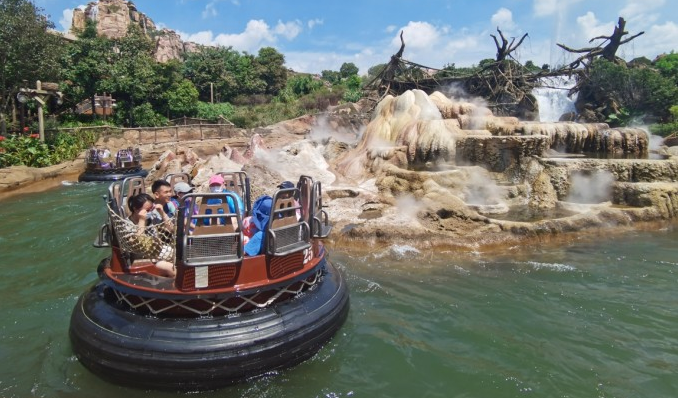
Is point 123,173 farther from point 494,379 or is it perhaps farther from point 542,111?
point 542,111

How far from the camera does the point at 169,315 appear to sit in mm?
4191

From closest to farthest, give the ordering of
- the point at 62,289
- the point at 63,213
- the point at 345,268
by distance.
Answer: the point at 62,289 → the point at 345,268 → the point at 63,213

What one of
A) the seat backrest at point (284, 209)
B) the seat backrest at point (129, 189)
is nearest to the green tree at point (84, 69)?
the seat backrest at point (129, 189)

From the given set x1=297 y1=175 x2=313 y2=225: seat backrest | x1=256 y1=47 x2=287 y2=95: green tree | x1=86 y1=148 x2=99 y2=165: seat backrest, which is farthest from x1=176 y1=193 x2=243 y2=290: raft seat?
x1=256 y1=47 x2=287 y2=95: green tree

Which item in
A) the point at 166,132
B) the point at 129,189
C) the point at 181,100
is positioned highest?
the point at 181,100

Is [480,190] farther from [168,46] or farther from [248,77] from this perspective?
[168,46]

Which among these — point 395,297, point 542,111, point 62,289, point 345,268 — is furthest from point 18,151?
point 542,111

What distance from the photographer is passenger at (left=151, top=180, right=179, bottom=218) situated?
5.23 meters

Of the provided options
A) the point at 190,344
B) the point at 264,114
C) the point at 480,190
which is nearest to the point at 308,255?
the point at 190,344

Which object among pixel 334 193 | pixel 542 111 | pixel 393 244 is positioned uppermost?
pixel 542 111

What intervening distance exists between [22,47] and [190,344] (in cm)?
1906

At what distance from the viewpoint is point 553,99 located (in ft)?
83.0

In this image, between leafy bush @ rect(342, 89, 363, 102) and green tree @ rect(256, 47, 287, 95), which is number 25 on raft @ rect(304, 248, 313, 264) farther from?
green tree @ rect(256, 47, 287, 95)

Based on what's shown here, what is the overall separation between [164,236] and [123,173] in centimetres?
1422
